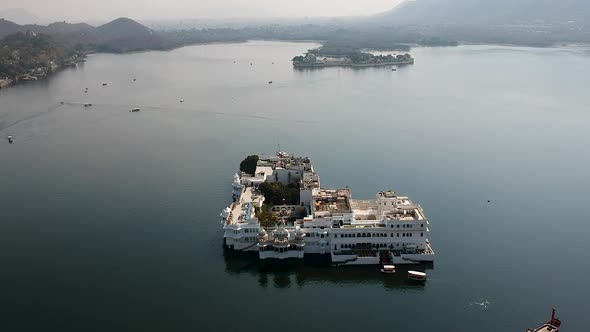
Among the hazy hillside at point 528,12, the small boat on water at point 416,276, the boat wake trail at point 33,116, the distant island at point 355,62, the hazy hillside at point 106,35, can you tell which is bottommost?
the small boat on water at point 416,276

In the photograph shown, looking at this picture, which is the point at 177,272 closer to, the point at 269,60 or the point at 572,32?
the point at 269,60

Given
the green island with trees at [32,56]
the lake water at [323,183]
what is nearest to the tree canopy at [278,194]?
the lake water at [323,183]

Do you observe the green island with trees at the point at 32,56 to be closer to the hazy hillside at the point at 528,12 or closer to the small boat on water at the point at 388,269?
the small boat on water at the point at 388,269

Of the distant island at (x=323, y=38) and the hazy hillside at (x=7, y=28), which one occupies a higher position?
the hazy hillside at (x=7, y=28)

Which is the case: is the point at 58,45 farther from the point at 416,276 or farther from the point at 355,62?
the point at 416,276

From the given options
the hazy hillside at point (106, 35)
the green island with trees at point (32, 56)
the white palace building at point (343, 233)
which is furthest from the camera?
the hazy hillside at point (106, 35)

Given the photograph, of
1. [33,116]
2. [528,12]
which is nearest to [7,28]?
[33,116]

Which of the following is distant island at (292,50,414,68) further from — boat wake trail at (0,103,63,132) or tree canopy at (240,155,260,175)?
tree canopy at (240,155,260,175)

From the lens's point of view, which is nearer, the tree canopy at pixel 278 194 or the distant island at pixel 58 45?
the tree canopy at pixel 278 194

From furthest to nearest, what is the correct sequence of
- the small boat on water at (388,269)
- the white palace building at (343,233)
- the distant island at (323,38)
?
the distant island at (323,38)
the white palace building at (343,233)
the small boat on water at (388,269)
